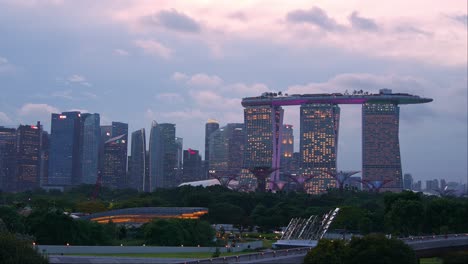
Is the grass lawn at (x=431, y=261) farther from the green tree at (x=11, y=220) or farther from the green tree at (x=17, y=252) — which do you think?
the green tree at (x=11, y=220)

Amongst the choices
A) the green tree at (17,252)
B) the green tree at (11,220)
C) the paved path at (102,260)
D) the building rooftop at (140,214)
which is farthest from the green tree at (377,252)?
the building rooftop at (140,214)

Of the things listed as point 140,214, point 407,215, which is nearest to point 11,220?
point 140,214

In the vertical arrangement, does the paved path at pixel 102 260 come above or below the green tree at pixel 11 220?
below

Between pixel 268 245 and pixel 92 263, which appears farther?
pixel 268 245

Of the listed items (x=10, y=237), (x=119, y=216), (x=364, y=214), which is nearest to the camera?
(x=10, y=237)

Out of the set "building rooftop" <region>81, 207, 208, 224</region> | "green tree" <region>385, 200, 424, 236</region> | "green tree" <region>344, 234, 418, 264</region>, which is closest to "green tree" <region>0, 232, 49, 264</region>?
"green tree" <region>344, 234, 418, 264</region>

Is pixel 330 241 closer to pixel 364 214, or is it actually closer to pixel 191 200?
pixel 364 214

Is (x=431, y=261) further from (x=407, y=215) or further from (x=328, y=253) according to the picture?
(x=407, y=215)

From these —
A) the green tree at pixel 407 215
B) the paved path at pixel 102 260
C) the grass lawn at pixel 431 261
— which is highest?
the green tree at pixel 407 215

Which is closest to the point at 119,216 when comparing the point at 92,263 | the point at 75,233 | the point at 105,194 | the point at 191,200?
the point at 191,200
